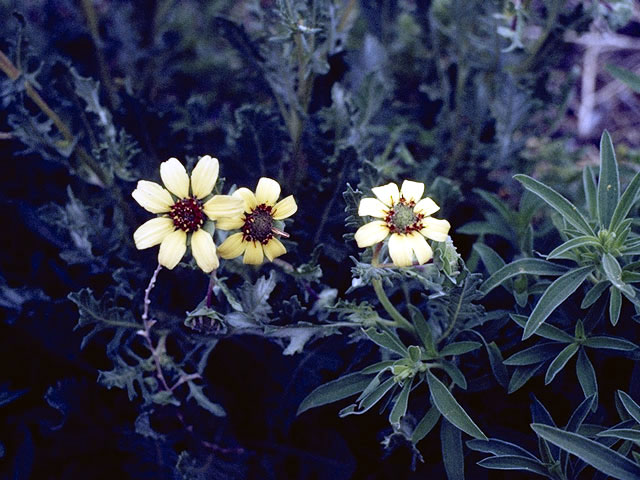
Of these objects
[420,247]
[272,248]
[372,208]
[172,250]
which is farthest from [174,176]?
[420,247]

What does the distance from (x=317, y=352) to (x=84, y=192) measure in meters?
1.06

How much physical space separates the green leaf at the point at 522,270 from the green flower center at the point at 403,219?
0.27m

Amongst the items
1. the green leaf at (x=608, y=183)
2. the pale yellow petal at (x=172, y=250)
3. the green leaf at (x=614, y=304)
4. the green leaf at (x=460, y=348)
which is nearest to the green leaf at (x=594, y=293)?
the green leaf at (x=614, y=304)

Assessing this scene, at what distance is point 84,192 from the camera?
222cm

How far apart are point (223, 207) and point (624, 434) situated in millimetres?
961

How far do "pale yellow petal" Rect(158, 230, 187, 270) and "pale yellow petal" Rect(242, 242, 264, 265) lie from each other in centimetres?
14

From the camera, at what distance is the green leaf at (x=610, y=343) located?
142cm

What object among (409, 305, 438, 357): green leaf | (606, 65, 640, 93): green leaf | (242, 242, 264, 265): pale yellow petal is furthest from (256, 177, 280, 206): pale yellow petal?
(606, 65, 640, 93): green leaf

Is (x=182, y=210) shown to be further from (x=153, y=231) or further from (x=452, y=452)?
(x=452, y=452)

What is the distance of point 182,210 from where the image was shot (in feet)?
4.62

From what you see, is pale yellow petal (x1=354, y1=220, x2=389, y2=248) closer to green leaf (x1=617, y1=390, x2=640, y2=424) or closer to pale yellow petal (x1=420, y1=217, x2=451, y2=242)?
pale yellow petal (x1=420, y1=217, x2=451, y2=242)

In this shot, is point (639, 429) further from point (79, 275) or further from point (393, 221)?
point (79, 275)

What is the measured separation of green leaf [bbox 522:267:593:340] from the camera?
4.49 ft

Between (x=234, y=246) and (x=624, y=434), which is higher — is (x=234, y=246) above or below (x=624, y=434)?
above
